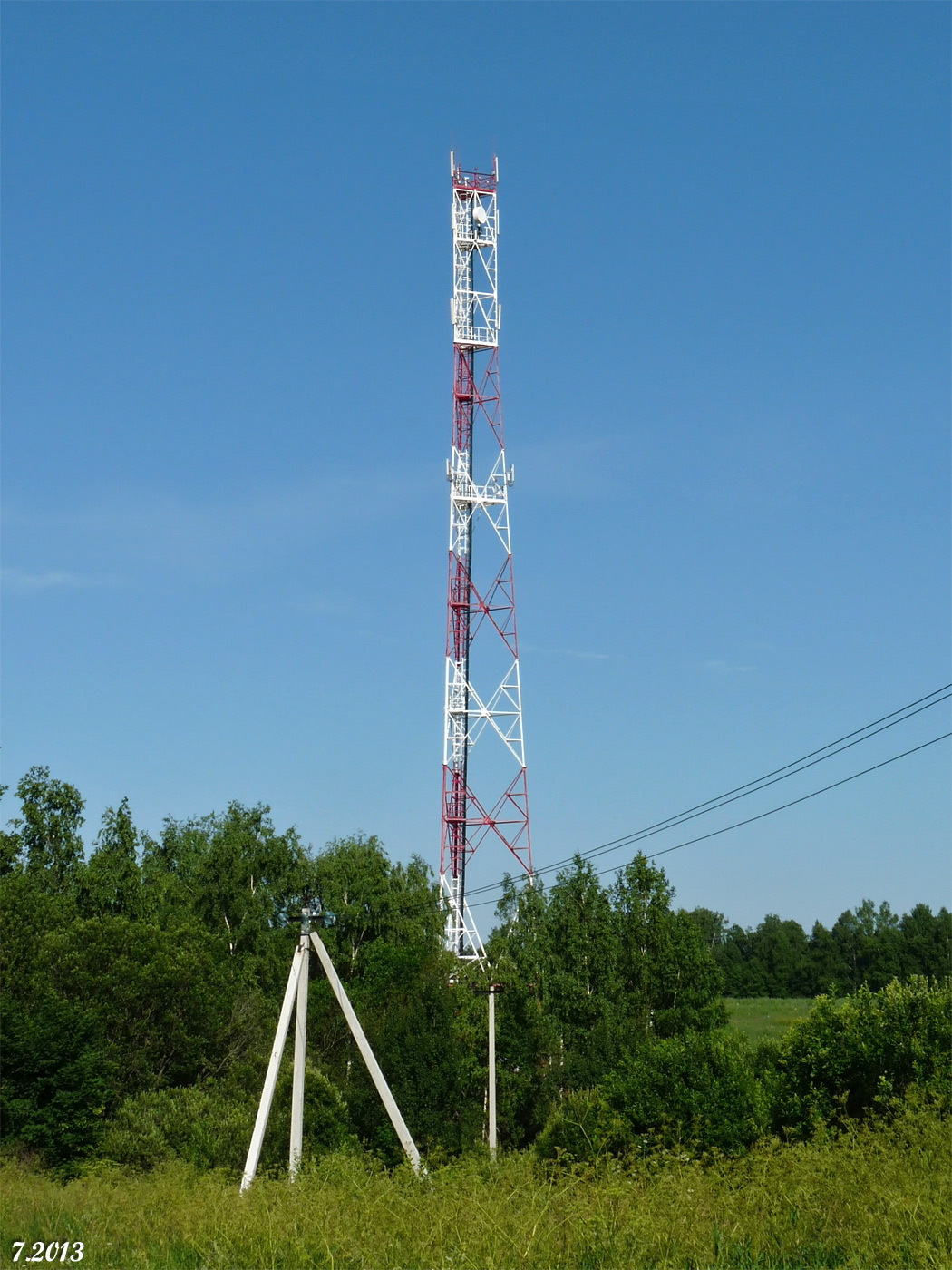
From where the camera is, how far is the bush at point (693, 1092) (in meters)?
23.0

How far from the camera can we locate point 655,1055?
24.9 metres

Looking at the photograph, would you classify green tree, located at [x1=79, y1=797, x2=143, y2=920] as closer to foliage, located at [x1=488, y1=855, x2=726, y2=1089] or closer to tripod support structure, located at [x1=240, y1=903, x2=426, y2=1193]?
foliage, located at [x1=488, y1=855, x2=726, y2=1089]

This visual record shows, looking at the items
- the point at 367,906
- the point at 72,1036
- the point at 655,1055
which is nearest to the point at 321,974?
the point at 367,906

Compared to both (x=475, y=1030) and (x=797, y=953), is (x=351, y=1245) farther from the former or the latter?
(x=797, y=953)

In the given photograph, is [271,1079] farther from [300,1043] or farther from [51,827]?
[51,827]

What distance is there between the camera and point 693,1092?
23.9 meters

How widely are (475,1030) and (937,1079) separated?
1910 centimetres

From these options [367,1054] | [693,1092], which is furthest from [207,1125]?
[367,1054]

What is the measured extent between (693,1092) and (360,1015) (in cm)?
1951

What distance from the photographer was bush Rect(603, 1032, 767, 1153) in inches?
906

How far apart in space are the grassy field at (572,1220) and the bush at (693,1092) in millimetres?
11195

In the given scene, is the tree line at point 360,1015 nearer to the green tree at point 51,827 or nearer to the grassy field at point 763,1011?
the green tree at point 51,827

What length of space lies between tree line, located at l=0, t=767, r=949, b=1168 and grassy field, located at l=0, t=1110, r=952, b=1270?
1011 cm

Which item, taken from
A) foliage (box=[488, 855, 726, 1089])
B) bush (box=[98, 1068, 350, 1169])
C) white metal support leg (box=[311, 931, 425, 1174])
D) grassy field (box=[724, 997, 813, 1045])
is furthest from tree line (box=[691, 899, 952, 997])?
white metal support leg (box=[311, 931, 425, 1174])
